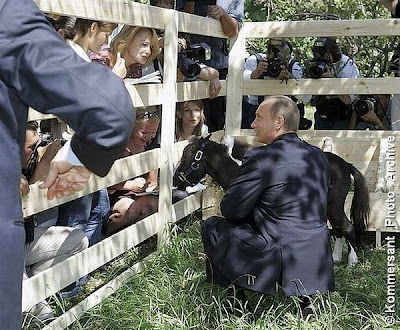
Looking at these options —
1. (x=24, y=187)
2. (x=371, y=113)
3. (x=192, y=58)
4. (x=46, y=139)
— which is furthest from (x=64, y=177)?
(x=371, y=113)

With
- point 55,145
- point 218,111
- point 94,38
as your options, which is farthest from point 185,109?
point 55,145

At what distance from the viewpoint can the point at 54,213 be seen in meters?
4.27

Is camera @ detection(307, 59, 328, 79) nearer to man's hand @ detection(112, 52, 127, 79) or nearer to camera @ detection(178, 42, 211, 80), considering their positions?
camera @ detection(178, 42, 211, 80)

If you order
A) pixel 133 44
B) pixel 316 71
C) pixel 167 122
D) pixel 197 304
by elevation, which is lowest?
pixel 197 304

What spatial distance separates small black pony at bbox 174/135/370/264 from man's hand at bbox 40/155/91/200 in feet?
11.4

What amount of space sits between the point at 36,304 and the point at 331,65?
4.75 meters

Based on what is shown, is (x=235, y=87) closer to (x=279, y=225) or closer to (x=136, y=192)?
(x=136, y=192)

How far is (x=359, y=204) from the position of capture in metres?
5.71

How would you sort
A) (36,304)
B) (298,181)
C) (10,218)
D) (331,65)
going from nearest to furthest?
(10,218) → (36,304) → (298,181) → (331,65)

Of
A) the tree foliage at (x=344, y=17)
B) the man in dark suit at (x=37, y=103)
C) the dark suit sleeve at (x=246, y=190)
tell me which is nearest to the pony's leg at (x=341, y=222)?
the dark suit sleeve at (x=246, y=190)

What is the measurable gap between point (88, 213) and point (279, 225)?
4.06 feet

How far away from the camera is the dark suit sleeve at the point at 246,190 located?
404 centimetres

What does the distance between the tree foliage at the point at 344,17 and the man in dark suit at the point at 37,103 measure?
25.7ft

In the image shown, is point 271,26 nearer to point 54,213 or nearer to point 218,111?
point 218,111
